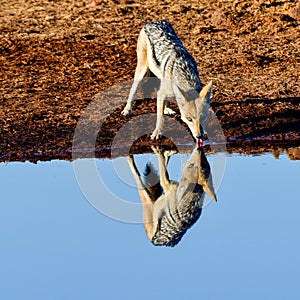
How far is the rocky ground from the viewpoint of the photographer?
44.6ft

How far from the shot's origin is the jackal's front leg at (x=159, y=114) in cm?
1309

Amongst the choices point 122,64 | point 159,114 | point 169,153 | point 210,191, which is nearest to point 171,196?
point 210,191

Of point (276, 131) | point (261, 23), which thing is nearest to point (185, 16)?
point (261, 23)

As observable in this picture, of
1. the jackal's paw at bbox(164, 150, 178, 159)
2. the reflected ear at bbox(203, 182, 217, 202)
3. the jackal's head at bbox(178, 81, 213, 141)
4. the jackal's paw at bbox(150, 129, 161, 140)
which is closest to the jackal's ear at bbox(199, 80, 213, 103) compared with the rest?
the jackal's head at bbox(178, 81, 213, 141)

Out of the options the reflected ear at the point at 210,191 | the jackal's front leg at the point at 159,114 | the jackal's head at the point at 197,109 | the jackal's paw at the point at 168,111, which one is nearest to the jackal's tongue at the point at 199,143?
the jackal's head at the point at 197,109

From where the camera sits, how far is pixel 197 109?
12531 millimetres

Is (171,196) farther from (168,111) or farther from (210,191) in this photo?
(168,111)

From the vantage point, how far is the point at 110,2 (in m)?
19.8

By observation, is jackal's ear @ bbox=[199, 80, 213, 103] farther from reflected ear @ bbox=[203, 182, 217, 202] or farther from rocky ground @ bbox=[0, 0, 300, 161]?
reflected ear @ bbox=[203, 182, 217, 202]

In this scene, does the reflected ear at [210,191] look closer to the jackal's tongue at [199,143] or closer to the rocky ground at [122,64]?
the jackal's tongue at [199,143]

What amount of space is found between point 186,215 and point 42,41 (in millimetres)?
8242

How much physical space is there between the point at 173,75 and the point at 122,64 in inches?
158

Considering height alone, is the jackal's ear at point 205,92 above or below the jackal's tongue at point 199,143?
above

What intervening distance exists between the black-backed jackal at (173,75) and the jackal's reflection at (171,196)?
0.47 metres
